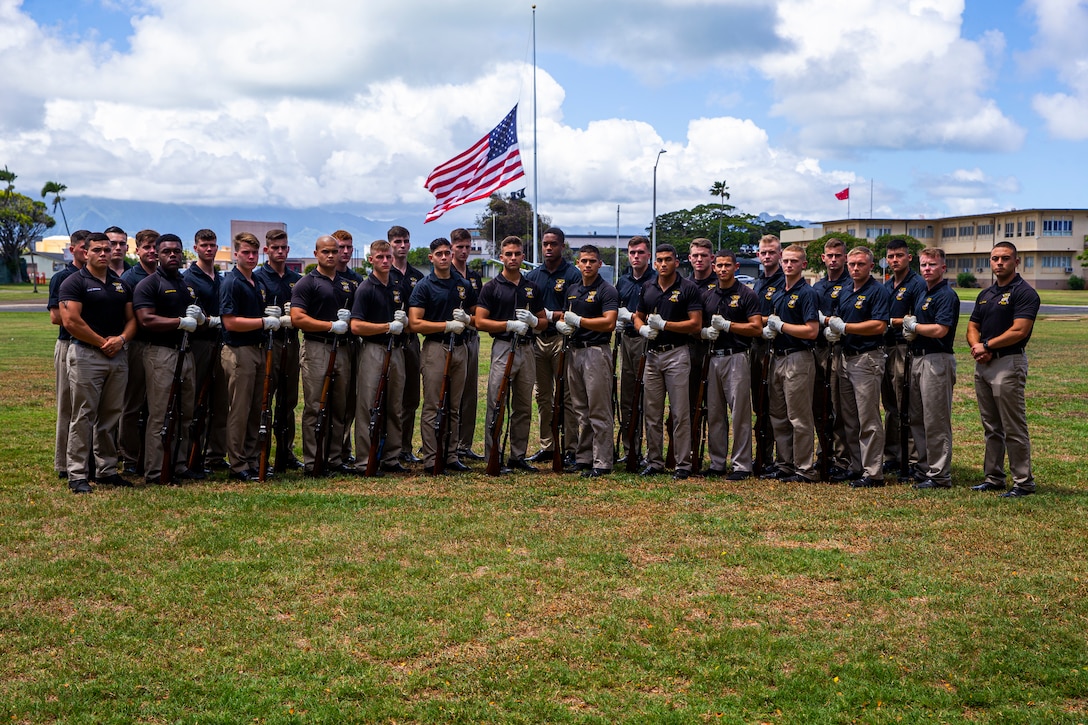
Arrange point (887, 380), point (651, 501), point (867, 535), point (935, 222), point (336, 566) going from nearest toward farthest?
point (336, 566) < point (867, 535) < point (651, 501) < point (887, 380) < point (935, 222)

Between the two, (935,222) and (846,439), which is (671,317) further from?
(935,222)

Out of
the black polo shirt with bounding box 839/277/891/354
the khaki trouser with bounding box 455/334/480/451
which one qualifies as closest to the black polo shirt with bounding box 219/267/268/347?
the khaki trouser with bounding box 455/334/480/451

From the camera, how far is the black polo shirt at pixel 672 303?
949 centimetres

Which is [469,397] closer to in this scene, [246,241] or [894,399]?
[246,241]

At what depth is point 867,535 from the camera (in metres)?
7.38

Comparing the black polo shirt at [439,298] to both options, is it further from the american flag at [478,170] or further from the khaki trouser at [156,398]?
the american flag at [478,170]

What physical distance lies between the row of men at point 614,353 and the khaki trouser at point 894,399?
26 millimetres

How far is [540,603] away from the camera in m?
5.84

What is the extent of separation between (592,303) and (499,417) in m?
1.53

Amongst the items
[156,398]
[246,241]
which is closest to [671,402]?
[246,241]

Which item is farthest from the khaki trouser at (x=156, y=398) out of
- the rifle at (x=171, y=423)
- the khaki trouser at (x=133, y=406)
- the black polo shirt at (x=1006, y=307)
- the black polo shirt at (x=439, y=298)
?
the black polo shirt at (x=1006, y=307)

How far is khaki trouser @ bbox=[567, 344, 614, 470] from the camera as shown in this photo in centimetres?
973

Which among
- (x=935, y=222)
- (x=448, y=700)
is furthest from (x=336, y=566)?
(x=935, y=222)

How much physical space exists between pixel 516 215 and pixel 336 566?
8299 cm
